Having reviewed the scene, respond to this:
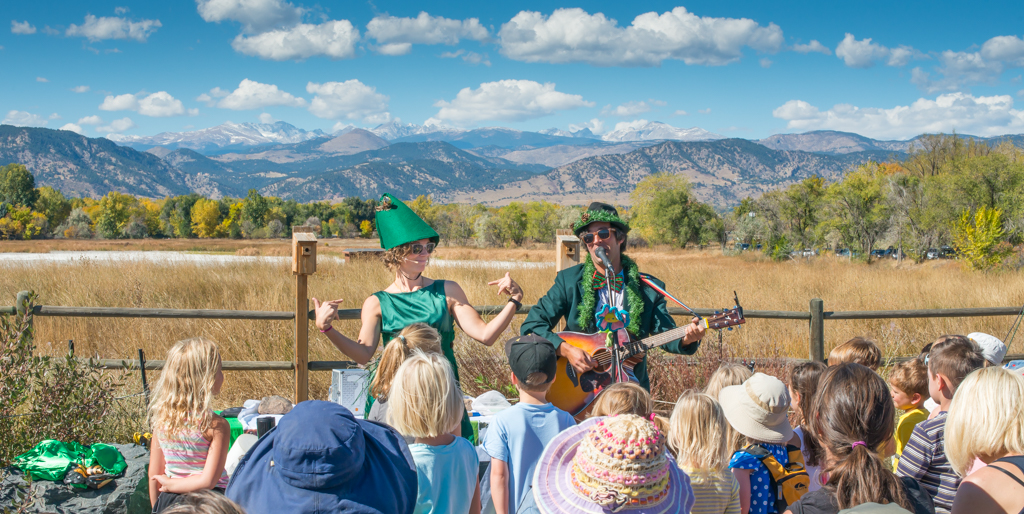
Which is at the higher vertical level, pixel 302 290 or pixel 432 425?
pixel 302 290

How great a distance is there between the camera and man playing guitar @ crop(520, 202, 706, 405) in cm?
313

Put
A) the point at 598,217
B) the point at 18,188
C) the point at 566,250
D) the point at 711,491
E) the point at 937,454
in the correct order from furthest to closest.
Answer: the point at 18,188, the point at 566,250, the point at 598,217, the point at 937,454, the point at 711,491

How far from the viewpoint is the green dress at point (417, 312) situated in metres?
2.84

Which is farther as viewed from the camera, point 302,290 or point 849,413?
point 302,290

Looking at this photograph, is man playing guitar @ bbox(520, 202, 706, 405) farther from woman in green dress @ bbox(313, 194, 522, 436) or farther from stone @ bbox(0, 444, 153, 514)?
stone @ bbox(0, 444, 153, 514)

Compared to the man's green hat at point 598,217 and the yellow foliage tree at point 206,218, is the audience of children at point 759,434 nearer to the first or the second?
the man's green hat at point 598,217

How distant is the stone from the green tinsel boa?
86.9 inches

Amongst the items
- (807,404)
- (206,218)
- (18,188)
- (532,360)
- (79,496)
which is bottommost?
(79,496)

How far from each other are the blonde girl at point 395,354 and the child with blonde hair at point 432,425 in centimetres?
31

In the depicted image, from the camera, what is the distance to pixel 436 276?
10.6 m

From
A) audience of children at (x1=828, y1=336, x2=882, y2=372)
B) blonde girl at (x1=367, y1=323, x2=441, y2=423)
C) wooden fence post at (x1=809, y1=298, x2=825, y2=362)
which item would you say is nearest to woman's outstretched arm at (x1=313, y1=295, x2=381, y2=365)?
blonde girl at (x1=367, y1=323, x2=441, y2=423)

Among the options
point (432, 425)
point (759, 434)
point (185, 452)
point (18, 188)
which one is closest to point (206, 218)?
point (18, 188)

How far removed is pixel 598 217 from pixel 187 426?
79.4 inches

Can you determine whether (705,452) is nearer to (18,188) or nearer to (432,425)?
→ (432,425)
